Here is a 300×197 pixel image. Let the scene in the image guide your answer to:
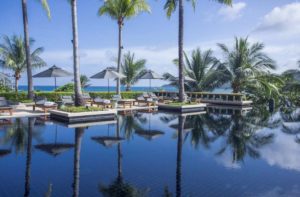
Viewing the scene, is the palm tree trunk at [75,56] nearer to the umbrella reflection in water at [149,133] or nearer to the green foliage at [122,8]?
the umbrella reflection in water at [149,133]

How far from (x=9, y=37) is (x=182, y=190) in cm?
2568

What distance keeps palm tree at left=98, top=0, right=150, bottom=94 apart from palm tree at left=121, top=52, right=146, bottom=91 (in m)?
5.21

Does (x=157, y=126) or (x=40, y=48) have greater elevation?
(x=40, y=48)

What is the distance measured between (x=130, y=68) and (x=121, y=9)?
737cm

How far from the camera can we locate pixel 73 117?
13.9 meters

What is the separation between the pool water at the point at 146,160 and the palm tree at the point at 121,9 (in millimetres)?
12966

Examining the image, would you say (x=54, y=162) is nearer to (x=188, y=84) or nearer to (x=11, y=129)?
(x=11, y=129)

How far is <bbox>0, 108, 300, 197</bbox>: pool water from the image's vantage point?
5828mm

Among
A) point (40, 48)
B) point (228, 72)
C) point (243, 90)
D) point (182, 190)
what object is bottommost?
point (182, 190)

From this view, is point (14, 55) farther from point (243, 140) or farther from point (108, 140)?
point (243, 140)

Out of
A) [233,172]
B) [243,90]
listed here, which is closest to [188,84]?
[243,90]

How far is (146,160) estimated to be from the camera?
7926mm

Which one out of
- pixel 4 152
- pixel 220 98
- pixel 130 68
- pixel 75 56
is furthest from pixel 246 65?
pixel 4 152

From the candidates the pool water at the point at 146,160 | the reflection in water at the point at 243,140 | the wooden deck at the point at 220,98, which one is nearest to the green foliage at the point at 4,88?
the pool water at the point at 146,160
